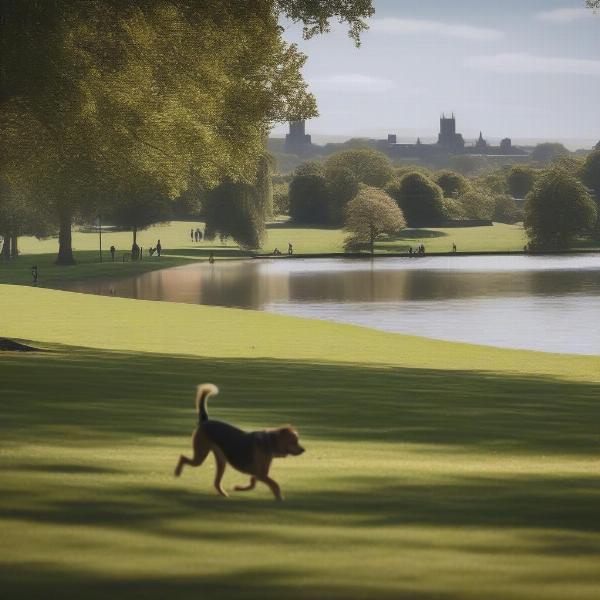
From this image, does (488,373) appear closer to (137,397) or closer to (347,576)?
(137,397)

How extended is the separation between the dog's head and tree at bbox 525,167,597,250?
16348 cm

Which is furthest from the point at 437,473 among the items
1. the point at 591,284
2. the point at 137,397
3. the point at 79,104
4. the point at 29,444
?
the point at 591,284

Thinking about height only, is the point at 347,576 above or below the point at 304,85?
below

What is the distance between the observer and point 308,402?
21281 mm

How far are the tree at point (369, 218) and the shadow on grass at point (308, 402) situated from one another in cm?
13246

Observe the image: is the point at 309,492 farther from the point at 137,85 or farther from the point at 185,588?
the point at 137,85

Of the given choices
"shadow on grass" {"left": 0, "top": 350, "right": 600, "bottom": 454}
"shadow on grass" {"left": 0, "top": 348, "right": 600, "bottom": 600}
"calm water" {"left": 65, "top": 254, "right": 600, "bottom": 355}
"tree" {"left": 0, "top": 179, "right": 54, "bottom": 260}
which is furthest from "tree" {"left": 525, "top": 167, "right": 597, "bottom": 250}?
"shadow on grass" {"left": 0, "top": 348, "right": 600, "bottom": 600}

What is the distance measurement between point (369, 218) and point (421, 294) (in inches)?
3587

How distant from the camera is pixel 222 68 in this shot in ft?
102

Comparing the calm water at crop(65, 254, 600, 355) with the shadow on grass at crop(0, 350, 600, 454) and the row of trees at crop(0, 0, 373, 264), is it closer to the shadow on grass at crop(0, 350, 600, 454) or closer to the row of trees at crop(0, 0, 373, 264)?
the row of trees at crop(0, 0, 373, 264)

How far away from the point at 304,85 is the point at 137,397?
19.6 metres

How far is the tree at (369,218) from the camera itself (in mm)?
165125

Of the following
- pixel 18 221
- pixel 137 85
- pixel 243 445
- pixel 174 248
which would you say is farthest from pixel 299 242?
pixel 243 445

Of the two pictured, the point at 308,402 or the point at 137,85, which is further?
the point at 137,85
